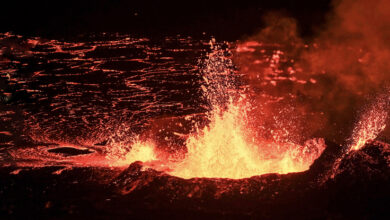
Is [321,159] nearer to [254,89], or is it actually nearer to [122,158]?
[254,89]

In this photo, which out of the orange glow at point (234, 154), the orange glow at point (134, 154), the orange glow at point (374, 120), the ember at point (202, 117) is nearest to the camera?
the ember at point (202, 117)

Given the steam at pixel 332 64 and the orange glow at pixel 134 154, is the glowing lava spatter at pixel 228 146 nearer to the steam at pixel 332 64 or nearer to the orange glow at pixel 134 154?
the steam at pixel 332 64

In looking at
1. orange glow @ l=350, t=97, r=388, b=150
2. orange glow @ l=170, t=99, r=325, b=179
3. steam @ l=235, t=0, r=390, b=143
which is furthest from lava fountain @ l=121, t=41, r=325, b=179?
orange glow @ l=350, t=97, r=388, b=150

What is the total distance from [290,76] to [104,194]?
170 inches

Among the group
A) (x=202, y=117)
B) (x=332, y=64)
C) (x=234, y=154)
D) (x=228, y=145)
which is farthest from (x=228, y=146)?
(x=332, y=64)

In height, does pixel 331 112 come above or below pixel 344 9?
below

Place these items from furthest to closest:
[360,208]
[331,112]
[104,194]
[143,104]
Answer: [143,104], [331,112], [104,194], [360,208]

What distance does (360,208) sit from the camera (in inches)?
148

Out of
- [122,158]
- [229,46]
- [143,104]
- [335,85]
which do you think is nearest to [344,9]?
[335,85]

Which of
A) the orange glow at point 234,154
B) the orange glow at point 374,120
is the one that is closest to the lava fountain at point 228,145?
the orange glow at point 234,154

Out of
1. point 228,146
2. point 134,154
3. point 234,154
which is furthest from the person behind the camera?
point 134,154

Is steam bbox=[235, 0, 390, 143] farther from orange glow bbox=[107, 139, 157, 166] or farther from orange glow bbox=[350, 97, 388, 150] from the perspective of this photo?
orange glow bbox=[107, 139, 157, 166]

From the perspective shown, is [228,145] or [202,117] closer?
[228,145]

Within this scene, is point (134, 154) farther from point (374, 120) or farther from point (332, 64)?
point (374, 120)
